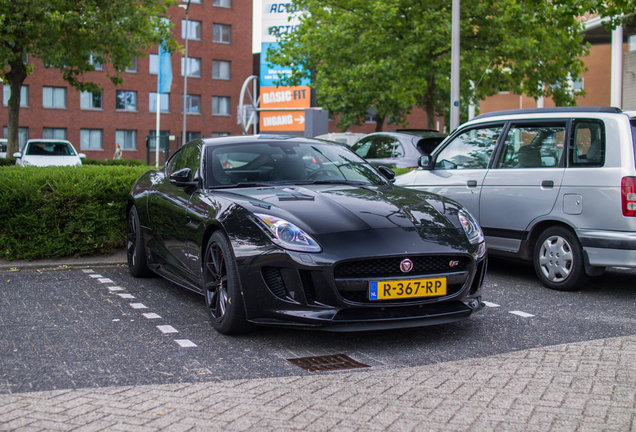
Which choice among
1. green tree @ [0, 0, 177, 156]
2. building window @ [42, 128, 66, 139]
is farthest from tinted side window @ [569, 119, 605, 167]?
building window @ [42, 128, 66, 139]

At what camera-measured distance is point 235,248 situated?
4668 millimetres

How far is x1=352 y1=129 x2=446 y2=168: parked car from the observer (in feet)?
39.0

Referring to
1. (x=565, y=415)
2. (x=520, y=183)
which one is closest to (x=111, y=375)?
(x=565, y=415)

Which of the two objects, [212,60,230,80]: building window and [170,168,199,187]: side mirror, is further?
[212,60,230,80]: building window

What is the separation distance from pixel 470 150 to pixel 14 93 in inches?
709

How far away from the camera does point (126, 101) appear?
174 ft

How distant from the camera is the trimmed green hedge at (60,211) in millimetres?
7840

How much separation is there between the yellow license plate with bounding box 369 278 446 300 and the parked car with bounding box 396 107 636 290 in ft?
7.61

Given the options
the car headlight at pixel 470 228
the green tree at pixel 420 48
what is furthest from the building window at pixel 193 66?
the car headlight at pixel 470 228

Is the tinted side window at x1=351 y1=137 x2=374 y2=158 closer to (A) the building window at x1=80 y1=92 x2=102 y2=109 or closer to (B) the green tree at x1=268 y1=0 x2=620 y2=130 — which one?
(B) the green tree at x1=268 y1=0 x2=620 y2=130

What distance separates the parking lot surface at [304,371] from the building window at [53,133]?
158 feet

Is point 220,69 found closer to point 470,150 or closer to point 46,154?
point 46,154

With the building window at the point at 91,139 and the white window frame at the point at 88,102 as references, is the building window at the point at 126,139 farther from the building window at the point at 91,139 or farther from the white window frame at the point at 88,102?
the white window frame at the point at 88,102

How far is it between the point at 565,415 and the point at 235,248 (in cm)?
228
